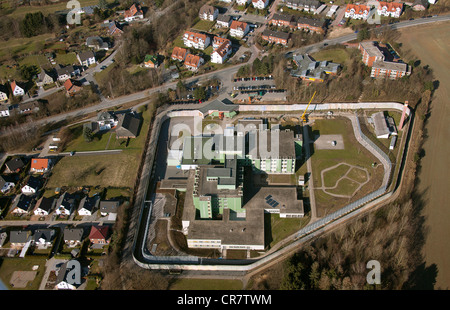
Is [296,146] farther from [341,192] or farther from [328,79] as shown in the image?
[328,79]

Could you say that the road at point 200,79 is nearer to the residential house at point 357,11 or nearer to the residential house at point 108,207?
the residential house at point 357,11

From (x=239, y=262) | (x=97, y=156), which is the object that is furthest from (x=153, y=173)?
(x=239, y=262)

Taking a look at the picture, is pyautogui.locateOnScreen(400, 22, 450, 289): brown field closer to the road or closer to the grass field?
the road

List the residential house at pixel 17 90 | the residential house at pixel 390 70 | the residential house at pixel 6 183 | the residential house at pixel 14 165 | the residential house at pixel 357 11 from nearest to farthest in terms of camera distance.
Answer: the residential house at pixel 6 183, the residential house at pixel 14 165, the residential house at pixel 390 70, the residential house at pixel 17 90, the residential house at pixel 357 11

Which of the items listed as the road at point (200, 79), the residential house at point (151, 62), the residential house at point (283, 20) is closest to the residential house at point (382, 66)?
the road at point (200, 79)

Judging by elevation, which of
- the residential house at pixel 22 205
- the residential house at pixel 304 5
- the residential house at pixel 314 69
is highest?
the residential house at pixel 304 5

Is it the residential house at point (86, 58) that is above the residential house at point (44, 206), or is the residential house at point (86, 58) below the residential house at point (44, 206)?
above

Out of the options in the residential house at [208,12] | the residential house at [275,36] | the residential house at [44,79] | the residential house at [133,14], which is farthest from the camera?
the residential house at [133,14]
